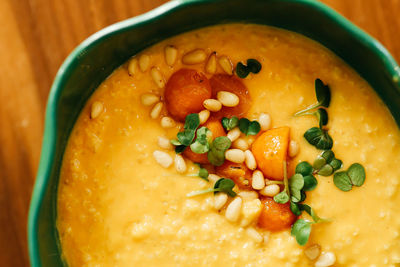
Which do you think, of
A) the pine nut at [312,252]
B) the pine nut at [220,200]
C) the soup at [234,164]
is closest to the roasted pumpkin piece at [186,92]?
the soup at [234,164]

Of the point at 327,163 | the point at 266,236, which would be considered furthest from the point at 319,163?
the point at 266,236

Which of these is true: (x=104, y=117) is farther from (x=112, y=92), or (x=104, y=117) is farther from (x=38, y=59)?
(x=38, y=59)

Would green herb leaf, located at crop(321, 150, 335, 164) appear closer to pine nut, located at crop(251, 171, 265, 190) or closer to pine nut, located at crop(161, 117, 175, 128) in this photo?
pine nut, located at crop(251, 171, 265, 190)

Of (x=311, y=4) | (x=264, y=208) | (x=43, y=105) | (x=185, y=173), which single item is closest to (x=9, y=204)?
(x=43, y=105)

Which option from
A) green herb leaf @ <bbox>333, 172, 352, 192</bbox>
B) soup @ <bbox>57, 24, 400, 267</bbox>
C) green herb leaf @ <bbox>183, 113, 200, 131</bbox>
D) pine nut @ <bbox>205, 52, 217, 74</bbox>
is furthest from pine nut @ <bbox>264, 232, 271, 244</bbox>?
pine nut @ <bbox>205, 52, 217, 74</bbox>

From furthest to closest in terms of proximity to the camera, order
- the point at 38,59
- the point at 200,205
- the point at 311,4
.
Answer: the point at 38,59
the point at 200,205
the point at 311,4

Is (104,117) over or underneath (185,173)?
over

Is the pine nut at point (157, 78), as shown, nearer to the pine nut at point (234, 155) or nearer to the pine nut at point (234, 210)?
the pine nut at point (234, 155)

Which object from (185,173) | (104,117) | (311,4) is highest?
(311,4)
